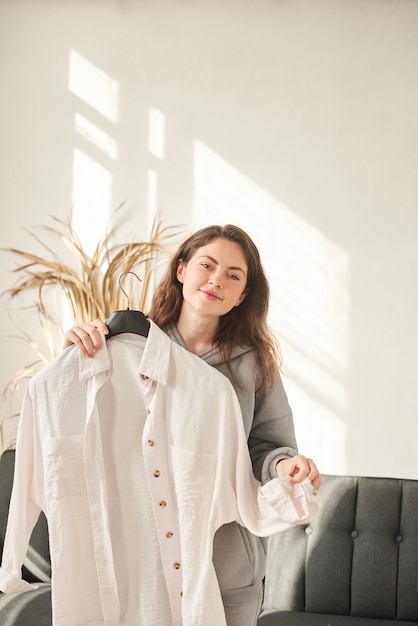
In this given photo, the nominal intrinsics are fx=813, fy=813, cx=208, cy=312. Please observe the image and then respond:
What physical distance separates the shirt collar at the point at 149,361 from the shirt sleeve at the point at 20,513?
0.54 ft

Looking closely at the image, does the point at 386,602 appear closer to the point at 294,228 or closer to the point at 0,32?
the point at 294,228

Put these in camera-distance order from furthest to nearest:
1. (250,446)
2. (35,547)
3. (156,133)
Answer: (156,133)
(35,547)
(250,446)

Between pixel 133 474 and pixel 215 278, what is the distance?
504 mm

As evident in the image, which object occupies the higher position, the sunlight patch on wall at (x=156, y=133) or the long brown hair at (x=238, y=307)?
the sunlight patch on wall at (x=156, y=133)

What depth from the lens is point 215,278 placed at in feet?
6.47

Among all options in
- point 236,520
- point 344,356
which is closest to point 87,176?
point 344,356

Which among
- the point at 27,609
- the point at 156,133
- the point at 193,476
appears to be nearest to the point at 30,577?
the point at 27,609

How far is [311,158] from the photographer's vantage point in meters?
3.79

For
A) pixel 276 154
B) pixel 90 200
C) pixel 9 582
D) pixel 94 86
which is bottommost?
pixel 9 582

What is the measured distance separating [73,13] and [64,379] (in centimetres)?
268

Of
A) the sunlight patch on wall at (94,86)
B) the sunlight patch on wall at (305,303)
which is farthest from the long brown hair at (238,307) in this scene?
the sunlight patch on wall at (94,86)

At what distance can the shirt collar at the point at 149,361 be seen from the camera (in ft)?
6.26

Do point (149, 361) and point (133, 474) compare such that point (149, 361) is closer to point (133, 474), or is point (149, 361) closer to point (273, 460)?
point (133, 474)

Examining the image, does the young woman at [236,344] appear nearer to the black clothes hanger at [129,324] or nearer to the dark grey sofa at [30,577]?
the black clothes hanger at [129,324]
